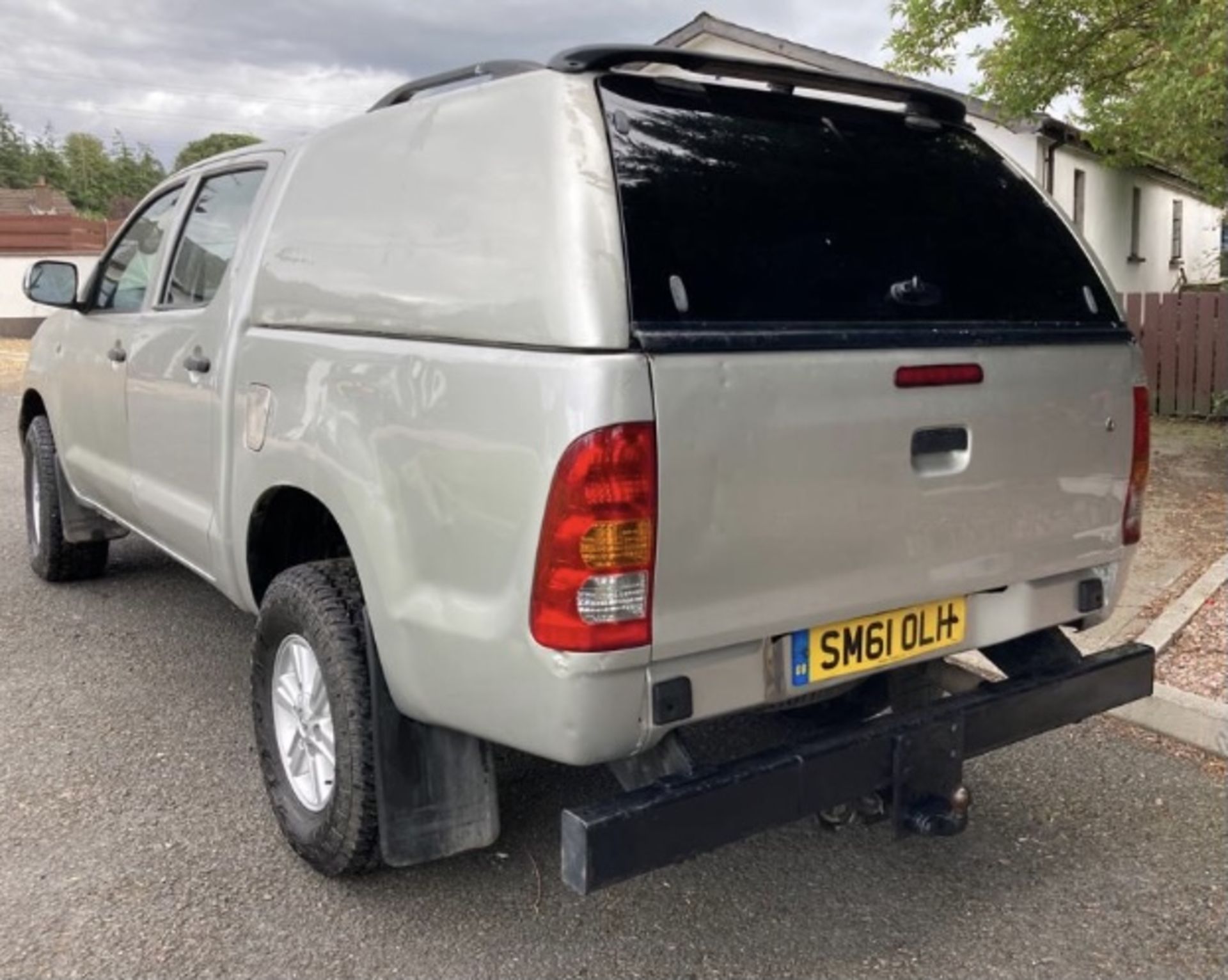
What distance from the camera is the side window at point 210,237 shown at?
146 inches

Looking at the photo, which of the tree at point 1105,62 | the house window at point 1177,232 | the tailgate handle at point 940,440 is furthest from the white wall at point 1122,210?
the tailgate handle at point 940,440

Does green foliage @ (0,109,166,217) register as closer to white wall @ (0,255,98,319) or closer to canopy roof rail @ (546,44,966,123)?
white wall @ (0,255,98,319)

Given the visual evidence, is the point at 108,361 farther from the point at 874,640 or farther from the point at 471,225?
the point at 874,640

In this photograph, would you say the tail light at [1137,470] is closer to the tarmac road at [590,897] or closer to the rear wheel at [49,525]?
the tarmac road at [590,897]

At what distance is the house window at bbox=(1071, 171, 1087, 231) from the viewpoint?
1791cm

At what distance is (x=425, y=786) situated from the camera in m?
2.71

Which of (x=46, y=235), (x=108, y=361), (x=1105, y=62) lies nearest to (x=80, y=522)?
(x=108, y=361)

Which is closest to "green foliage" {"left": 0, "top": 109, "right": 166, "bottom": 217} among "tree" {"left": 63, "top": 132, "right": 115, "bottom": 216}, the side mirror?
"tree" {"left": 63, "top": 132, "right": 115, "bottom": 216}

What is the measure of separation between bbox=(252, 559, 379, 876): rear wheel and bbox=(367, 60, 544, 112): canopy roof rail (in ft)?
4.20

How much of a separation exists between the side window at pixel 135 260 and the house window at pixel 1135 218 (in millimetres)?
19652

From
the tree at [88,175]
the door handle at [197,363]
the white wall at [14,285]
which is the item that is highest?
the tree at [88,175]

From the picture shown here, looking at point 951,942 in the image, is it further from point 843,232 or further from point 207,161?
point 207,161

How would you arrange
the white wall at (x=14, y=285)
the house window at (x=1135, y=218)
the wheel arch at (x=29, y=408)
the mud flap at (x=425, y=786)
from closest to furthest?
the mud flap at (x=425, y=786) < the wheel arch at (x=29, y=408) < the house window at (x=1135, y=218) < the white wall at (x=14, y=285)

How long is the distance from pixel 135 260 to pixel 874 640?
3436 mm
